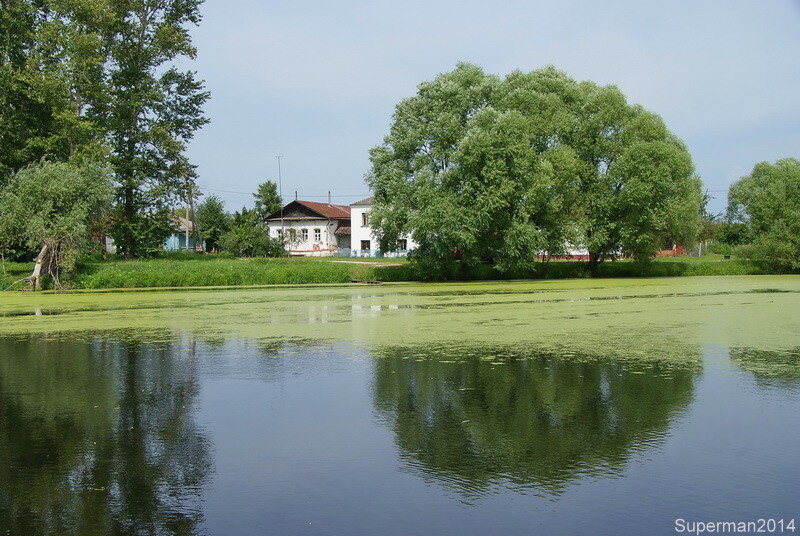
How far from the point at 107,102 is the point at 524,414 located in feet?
140

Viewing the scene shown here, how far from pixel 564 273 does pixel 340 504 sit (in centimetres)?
4344

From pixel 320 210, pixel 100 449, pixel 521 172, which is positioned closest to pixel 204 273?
pixel 521 172

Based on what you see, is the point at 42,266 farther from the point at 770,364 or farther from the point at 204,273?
the point at 770,364

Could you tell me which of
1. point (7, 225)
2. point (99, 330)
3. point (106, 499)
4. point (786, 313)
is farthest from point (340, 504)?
point (7, 225)

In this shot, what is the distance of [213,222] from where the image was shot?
243ft

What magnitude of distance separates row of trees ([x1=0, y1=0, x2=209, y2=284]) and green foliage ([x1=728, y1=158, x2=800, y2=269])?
4093 centimetres

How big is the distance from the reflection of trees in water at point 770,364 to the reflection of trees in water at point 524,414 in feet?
3.22

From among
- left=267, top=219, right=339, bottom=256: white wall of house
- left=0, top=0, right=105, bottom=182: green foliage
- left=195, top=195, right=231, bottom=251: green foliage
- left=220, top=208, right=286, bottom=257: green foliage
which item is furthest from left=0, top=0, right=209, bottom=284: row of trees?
left=267, top=219, right=339, bottom=256: white wall of house

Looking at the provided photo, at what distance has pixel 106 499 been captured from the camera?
17.2 ft

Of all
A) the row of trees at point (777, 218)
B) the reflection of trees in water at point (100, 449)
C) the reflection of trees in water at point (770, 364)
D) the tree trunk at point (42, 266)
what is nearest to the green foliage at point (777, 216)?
the row of trees at point (777, 218)

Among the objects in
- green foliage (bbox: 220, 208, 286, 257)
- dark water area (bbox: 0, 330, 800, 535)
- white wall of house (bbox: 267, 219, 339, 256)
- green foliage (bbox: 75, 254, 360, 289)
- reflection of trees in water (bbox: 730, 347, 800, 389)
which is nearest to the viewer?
dark water area (bbox: 0, 330, 800, 535)

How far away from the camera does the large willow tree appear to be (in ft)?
127

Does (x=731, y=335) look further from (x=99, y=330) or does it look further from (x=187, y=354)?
(x=99, y=330)

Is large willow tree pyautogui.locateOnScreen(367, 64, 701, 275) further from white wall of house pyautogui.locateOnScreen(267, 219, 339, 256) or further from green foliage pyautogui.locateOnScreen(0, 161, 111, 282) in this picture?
white wall of house pyautogui.locateOnScreen(267, 219, 339, 256)
